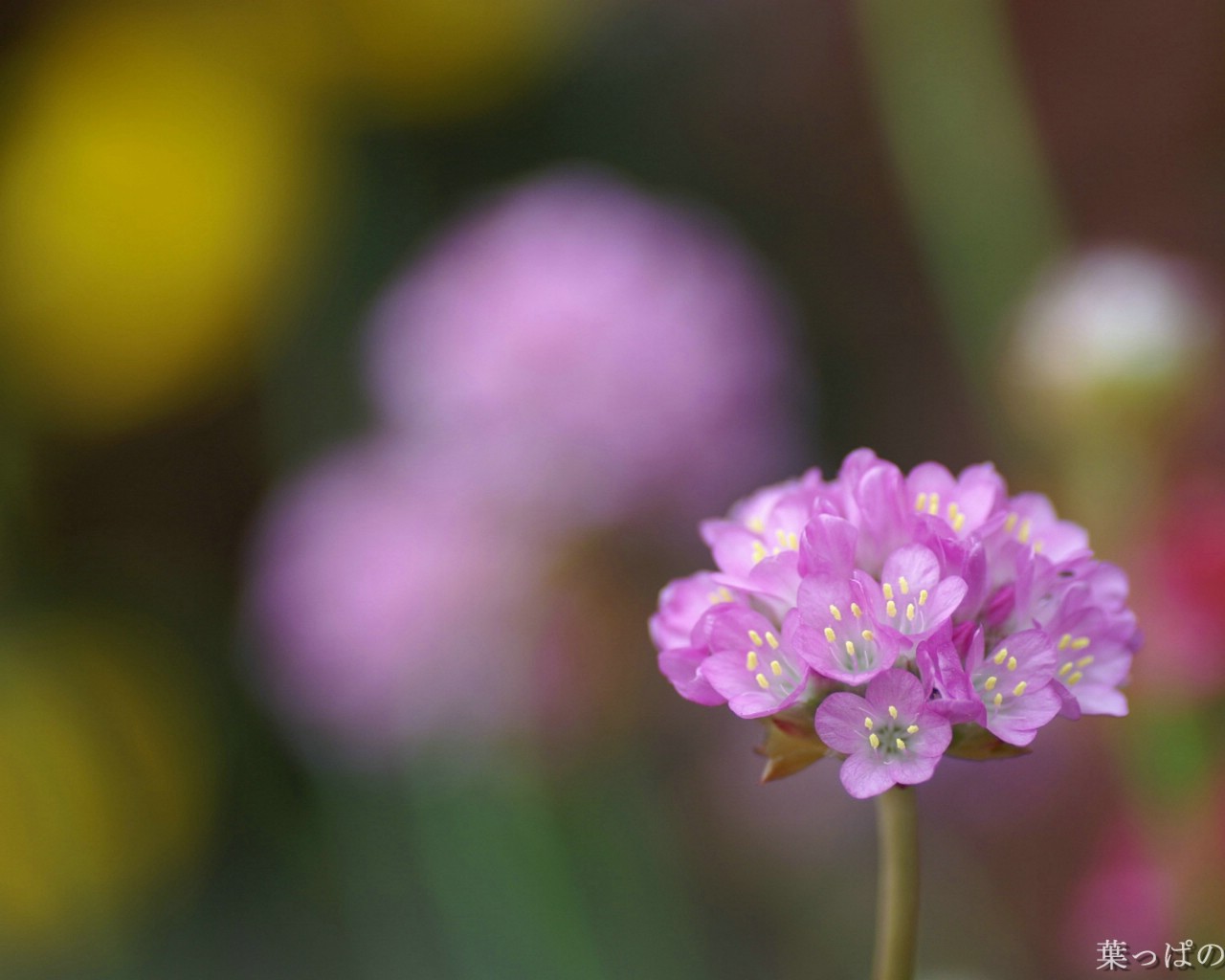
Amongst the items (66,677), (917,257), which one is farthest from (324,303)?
(917,257)

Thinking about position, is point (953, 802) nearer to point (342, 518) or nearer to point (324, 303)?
point (342, 518)

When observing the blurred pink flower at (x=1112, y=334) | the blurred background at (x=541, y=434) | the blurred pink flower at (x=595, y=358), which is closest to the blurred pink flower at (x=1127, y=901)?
the blurred background at (x=541, y=434)

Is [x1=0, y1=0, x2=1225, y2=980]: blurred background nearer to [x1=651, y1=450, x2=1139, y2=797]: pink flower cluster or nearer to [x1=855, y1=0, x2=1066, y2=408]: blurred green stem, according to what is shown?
[x1=855, y1=0, x2=1066, y2=408]: blurred green stem

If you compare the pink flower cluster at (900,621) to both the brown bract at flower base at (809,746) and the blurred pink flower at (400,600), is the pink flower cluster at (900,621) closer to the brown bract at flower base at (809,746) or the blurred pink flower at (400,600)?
the brown bract at flower base at (809,746)

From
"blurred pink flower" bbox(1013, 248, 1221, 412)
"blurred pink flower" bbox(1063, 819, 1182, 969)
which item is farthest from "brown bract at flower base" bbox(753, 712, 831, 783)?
"blurred pink flower" bbox(1013, 248, 1221, 412)

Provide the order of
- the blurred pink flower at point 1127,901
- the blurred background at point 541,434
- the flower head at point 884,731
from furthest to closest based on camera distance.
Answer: the blurred background at point 541,434 < the blurred pink flower at point 1127,901 < the flower head at point 884,731

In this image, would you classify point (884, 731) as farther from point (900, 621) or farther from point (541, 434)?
point (541, 434)
